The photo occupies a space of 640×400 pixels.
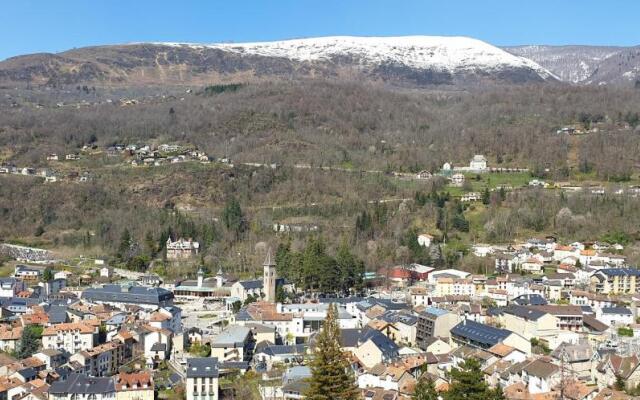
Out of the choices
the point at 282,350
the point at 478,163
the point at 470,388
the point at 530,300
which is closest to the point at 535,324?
the point at 530,300

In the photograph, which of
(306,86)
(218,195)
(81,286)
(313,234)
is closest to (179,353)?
(81,286)

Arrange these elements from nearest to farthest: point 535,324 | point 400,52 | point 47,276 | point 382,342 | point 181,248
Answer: point 382,342 → point 535,324 → point 47,276 → point 181,248 → point 400,52

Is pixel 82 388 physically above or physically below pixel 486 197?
below

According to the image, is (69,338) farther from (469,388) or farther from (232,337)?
(469,388)

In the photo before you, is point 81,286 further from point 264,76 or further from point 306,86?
point 264,76

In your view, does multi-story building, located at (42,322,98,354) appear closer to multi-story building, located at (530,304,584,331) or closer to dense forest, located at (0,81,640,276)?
dense forest, located at (0,81,640,276)

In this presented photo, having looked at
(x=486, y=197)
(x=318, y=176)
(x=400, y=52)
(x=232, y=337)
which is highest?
(x=400, y=52)
